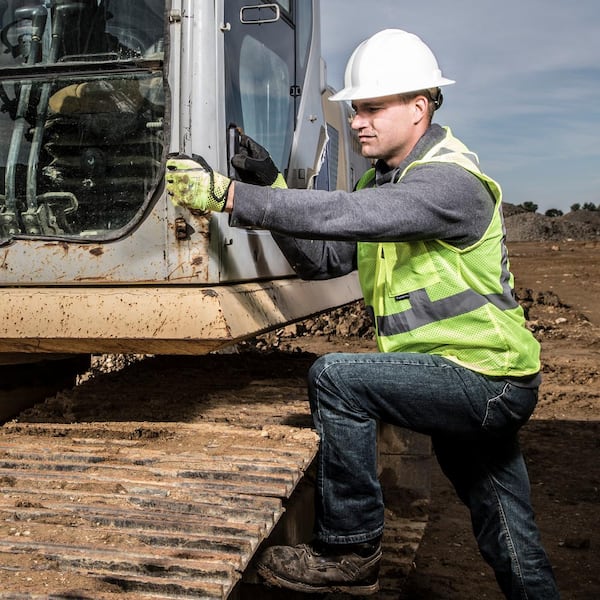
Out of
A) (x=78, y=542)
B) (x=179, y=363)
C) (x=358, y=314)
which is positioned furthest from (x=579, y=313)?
(x=78, y=542)

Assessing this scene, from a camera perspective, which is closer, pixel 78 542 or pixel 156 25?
pixel 78 542

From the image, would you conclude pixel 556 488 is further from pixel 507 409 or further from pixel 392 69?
pixel 392 69

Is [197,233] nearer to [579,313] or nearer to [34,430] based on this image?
[34,430]

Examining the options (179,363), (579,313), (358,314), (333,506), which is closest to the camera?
(333,506)

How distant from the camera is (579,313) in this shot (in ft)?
42.7

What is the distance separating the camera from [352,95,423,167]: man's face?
118 inches

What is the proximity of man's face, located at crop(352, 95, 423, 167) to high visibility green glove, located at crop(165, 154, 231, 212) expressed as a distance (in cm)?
54

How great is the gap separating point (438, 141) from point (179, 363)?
7.02ft

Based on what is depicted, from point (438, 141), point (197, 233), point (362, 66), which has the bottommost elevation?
point (197, 233)

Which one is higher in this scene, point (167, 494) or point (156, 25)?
point (156, 25)

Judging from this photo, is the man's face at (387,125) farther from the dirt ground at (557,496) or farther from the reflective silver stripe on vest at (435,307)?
the dirt ground at (557,496)

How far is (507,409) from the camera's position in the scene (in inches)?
113

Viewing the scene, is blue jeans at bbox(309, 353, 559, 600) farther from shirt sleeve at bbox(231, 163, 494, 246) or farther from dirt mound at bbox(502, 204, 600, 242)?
dirt mound at bbox(502, 204, 600, 242)

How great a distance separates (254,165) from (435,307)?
87 cm
